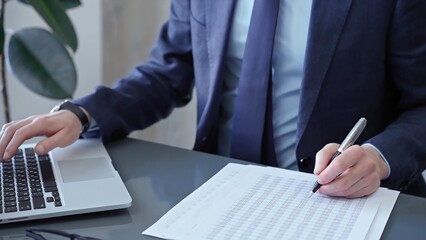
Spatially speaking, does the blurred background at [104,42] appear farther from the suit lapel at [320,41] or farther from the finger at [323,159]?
the finger at [323,159]

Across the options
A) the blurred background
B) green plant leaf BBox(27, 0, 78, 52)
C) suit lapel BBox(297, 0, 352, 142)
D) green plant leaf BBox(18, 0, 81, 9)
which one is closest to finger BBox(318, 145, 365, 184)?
suit lapel BBox(297, 0, 352, 142)

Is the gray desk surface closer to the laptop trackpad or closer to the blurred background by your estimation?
the laptop trackpad

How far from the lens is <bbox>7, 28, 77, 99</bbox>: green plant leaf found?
166 cm

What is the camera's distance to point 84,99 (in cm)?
111

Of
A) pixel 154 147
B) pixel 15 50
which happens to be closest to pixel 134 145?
pixel 154 147

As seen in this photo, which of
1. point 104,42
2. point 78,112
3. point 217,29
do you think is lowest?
point 104,42

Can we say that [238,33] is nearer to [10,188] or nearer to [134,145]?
[134,145]

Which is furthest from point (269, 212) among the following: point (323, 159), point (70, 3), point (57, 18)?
point (70, 3)

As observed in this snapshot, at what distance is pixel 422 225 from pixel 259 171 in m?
0.26

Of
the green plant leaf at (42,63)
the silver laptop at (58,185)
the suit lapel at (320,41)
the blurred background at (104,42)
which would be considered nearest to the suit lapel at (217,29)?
the suit lapel at (320,41)

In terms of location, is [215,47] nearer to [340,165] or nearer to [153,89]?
[153,89]

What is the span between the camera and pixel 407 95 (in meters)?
1.08

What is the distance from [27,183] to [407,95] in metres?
0.68

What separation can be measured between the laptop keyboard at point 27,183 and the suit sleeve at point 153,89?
17cm
